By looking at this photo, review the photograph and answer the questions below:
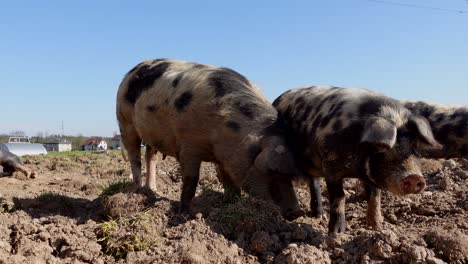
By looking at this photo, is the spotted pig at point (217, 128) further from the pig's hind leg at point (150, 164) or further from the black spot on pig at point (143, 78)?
the pig's hind leg at point (150, 164)

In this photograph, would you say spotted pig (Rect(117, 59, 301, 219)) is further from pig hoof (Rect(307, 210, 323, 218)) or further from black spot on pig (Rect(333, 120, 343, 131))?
pig hoof (Rect(307, 210, 323, 218))

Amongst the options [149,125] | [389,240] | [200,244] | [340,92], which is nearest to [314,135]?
[340,92]

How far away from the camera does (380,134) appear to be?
484 cm

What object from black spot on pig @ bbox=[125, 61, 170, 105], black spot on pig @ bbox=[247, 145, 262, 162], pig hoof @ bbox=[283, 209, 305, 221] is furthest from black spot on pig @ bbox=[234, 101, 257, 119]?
black spot on pig @ bbox=[125, 61, 170, 105]

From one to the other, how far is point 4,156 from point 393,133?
10316 millimetres

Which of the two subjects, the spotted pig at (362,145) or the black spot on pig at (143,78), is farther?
the black spot on pig at (143,78)

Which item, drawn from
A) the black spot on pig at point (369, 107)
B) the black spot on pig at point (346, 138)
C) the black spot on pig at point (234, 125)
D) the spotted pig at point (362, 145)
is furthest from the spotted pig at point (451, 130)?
the black spot on pig at point (234, 125)

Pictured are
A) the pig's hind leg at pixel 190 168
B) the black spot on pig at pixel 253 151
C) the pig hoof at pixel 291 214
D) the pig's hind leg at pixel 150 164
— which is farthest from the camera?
the pig's hind leg at pixel 150 164

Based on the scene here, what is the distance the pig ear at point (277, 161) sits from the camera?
5.55m

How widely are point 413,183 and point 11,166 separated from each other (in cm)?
1008

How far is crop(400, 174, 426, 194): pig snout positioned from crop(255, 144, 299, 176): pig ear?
1182 mm

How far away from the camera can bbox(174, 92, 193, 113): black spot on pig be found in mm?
6439

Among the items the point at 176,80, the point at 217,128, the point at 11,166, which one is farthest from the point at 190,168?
the point at 11,166

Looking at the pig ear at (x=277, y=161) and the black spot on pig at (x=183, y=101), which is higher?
the black spot on pig at (x=183, y=101)
